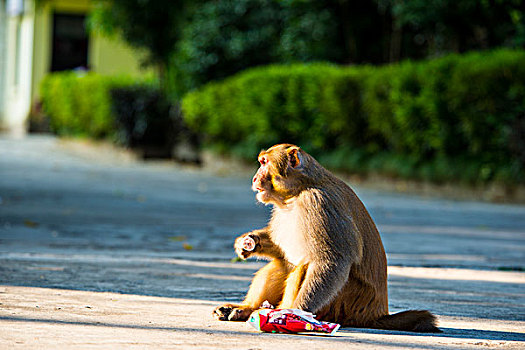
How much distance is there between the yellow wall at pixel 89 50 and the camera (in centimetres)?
2973

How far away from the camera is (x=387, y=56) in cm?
1917

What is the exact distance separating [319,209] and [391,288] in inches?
75.8

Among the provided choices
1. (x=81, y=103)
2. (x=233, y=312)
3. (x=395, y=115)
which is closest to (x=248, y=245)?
(x=233, y=312)

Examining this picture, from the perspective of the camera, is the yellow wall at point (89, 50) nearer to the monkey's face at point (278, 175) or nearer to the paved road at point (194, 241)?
the paved road at point (194, 241)

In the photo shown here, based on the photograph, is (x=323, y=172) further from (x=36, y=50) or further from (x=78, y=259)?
(x=36, y=50)

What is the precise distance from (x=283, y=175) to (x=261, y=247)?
1.24 ft

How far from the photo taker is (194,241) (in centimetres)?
797

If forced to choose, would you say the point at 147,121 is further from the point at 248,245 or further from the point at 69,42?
the point at 248,245

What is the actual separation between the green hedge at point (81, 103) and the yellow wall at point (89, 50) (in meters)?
2.94

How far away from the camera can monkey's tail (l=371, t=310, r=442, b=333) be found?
4.10 m

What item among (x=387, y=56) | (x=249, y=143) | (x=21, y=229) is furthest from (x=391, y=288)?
(x=387, y=56)

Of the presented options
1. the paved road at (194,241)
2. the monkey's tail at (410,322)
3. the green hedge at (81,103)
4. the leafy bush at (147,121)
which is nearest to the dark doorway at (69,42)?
the green hedge at (81,103)

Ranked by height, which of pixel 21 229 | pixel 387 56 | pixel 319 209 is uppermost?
pixel 387 56

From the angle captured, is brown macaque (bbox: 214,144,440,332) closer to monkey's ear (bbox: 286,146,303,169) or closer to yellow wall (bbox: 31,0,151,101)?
monkey's ear (bbox: 286,146,303,169)
